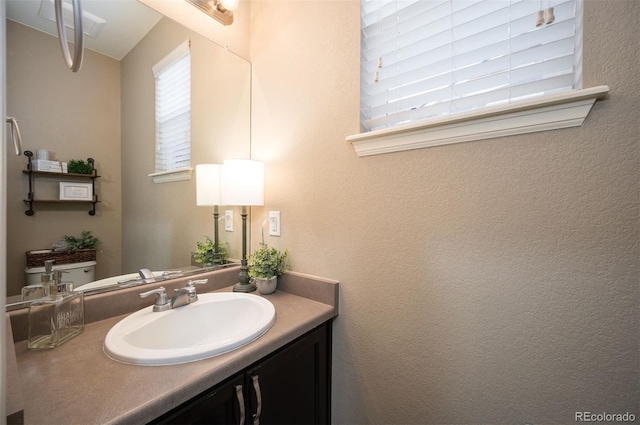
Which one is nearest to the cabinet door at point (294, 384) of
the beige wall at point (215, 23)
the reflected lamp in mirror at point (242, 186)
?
the reflected lamp in mirror at point (242, 186)

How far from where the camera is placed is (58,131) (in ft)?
2.54

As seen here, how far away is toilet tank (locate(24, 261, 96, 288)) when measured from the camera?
2.42 ft

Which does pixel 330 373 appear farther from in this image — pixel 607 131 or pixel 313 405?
pixel 607 131

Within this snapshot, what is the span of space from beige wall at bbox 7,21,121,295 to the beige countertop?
27cm

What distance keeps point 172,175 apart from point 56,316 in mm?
600


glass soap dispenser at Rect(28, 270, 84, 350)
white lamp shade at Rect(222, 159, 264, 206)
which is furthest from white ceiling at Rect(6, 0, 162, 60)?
glass soap dispenser at Rect(28, 270, 84, 350)

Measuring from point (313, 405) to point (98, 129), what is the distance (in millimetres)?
1276

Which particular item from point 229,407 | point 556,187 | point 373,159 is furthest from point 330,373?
point 556,187

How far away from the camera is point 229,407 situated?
636mm

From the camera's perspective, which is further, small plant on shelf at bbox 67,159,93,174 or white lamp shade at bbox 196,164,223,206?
white lamp shade at bbox 196,164,223,206

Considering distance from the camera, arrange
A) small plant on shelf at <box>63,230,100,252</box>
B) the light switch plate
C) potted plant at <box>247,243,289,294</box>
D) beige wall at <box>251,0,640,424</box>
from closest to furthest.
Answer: beige wall at <box>251,0,640,424</box>
small plant on shelf at <box>63,230,100,252</box>
potted plant at <box>247,243,289,294</box>
the light switch plate

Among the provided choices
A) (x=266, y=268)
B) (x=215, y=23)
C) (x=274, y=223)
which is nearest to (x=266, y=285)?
(x=266, y=268)

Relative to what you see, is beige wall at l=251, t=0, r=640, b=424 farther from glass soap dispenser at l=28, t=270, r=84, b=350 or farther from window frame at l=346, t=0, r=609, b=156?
glass soap dispenser at l=28, t=270, r=84, b=350

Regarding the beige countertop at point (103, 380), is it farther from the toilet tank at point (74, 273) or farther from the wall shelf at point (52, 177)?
the wall shelf at point (52, 177)
